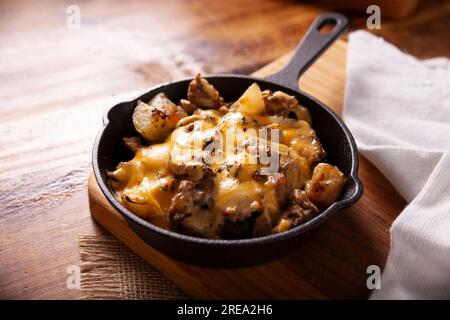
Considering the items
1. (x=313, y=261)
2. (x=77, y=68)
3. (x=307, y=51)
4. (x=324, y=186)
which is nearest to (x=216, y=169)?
(x=324, y=186)

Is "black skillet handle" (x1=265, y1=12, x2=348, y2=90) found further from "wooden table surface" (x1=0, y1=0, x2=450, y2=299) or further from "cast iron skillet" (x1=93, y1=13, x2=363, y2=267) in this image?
"wooden table surface" (x1=0, y1=0, x2=450, y2=299)

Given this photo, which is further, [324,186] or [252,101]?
[252,101]

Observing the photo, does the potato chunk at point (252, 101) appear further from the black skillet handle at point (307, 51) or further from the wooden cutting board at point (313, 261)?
the wooden cutting board at point (313, 261)

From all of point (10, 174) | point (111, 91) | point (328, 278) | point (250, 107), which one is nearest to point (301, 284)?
point (328, 278)

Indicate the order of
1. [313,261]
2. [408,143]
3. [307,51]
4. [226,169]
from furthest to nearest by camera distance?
[307,51], [408,143], [313,261], [226,169]

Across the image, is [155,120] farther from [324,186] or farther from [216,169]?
[324,186]

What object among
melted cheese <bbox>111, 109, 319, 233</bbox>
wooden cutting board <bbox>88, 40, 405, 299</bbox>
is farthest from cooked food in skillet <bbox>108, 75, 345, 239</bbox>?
wooden cutting board <bbox>88, 40, 405, 299</bbox>
